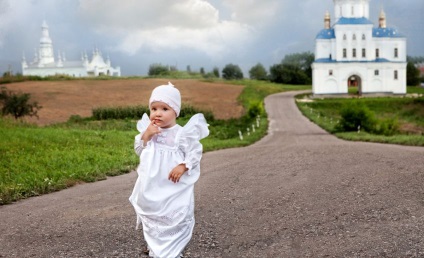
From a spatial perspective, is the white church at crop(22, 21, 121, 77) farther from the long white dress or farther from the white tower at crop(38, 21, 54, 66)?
the long white dress

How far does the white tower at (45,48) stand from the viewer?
117 metres

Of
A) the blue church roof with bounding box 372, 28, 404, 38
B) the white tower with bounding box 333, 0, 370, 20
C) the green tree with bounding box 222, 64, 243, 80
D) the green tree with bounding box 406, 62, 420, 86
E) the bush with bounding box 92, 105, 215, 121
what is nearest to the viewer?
the bush with bounding box 92, 105, 215, 121

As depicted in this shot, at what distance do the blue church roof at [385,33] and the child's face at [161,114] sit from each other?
64073 millimetres

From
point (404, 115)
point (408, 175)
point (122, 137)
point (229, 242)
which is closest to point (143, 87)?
point (404, 115)

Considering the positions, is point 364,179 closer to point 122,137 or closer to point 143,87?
point 122,137

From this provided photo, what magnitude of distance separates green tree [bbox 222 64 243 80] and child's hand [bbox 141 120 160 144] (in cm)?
9043

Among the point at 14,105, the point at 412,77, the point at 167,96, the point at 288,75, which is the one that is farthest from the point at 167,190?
the point at 288,75

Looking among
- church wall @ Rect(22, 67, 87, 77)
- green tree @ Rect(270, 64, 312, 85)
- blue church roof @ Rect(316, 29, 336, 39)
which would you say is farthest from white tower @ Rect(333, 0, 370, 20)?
church wall @ Rect(22, 67, 87, 77)

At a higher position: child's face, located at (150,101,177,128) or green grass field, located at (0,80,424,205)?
child's face, located at (150,101,177,128)

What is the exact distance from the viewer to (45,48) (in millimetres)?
118750

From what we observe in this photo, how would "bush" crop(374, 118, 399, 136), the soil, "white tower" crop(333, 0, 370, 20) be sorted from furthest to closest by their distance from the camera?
"white tower" crop(333, 0, 370, 20) → the soil → "bush" crop(374, 118, 399, 136)

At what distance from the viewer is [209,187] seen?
31.6 ft

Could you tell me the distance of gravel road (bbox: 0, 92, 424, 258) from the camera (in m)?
5.76

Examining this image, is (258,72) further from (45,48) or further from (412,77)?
(45,48)
